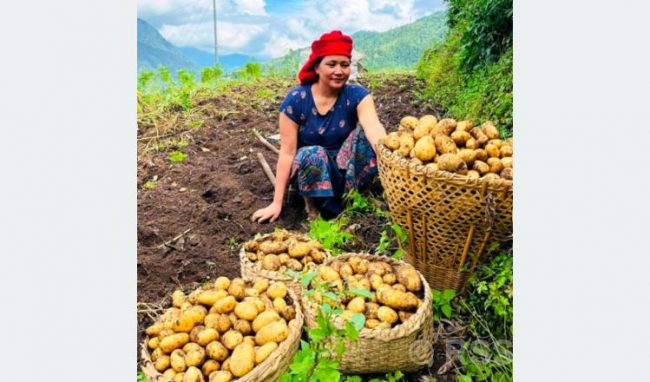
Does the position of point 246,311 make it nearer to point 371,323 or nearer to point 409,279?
point 371,323

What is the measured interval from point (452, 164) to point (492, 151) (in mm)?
212

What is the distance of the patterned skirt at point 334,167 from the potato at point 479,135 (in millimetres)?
701

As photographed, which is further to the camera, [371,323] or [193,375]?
[371,323]

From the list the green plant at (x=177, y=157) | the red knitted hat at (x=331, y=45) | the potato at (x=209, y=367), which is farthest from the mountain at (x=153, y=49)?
the green plant at (x=177, y=157)

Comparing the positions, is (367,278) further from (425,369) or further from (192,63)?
(192,63)

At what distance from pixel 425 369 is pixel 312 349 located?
573mm

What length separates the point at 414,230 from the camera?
210 cm

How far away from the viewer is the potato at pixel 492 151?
195cm

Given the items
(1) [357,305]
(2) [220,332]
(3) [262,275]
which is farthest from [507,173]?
(2) [220,332]

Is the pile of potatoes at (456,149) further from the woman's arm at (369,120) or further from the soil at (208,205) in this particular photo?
the soil at (208,205)

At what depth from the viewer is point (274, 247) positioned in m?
2.23

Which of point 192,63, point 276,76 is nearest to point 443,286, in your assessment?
point 192,63

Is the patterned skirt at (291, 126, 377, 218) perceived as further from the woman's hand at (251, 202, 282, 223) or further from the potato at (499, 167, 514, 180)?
the potato at (499, 167, 514, 180)

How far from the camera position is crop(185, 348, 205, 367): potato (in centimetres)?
Answer: 162
